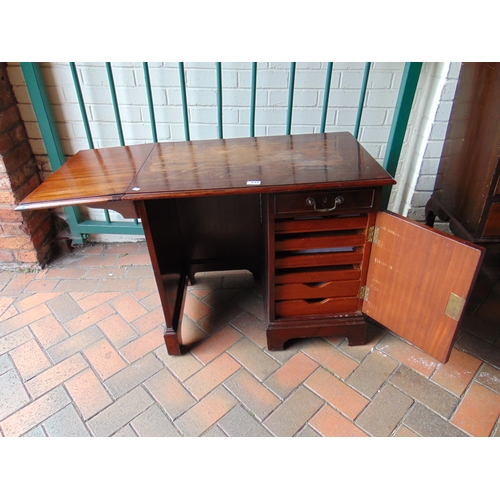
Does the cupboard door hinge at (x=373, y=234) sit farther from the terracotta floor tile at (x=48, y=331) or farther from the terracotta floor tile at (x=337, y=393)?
the terracotta floor tile at (x=48, y=331)

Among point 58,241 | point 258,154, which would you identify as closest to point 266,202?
point 258,154

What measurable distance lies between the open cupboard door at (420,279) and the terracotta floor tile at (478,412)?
0.88 ft

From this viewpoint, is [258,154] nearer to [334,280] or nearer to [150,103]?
[334,280]

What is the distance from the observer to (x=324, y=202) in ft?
4.44

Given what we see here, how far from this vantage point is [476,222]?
164cm

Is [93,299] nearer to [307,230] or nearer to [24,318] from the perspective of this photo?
[24,318]

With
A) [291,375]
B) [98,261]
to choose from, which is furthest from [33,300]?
[291,375]

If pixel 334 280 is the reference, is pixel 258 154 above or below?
above

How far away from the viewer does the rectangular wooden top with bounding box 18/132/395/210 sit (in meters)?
1.27

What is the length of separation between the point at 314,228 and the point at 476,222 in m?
0.82

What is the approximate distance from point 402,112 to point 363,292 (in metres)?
1.05

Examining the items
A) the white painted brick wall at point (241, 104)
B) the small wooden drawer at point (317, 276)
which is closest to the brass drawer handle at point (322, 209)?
the small wooden drawer at point (317, 276)

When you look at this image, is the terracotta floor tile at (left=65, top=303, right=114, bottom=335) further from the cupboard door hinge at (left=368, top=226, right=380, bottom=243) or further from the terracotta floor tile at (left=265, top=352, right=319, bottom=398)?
the cupboard door hinge at (left=368, top=226, right=380, bottom=243)

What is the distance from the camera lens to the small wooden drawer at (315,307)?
1.63m
